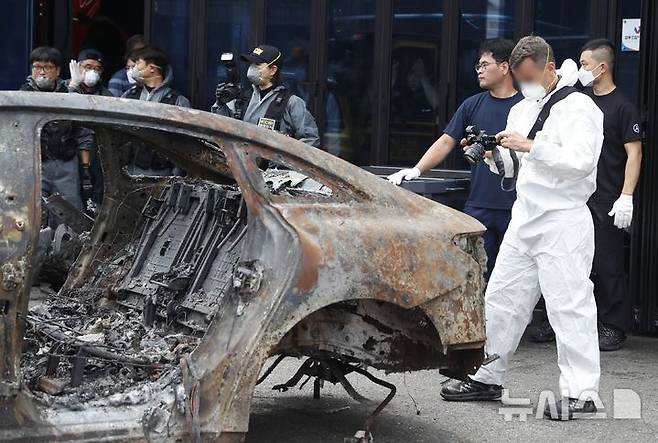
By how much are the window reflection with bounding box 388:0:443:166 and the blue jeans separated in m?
1.21

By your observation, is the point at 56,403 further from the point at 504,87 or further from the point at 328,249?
the point at 504,87

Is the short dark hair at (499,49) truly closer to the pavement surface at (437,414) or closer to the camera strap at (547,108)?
the camera strap at (547,108)

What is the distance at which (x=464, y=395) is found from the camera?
21.8 feet

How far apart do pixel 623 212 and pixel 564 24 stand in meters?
1.63

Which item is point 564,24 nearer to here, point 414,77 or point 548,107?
point 414,77

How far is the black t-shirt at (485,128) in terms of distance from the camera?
25.9 ft

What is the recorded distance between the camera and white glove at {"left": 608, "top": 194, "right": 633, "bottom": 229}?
767 cm

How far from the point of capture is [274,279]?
192 inches

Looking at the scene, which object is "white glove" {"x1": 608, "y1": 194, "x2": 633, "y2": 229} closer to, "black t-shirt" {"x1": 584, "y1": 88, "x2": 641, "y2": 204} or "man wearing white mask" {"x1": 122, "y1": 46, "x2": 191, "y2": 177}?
"black t-shirt" {"x1": 584, "y1": 88, "x2": 641, "y2": 204}

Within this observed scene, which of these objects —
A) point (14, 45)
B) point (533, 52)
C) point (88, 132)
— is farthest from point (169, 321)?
point (14, 45)

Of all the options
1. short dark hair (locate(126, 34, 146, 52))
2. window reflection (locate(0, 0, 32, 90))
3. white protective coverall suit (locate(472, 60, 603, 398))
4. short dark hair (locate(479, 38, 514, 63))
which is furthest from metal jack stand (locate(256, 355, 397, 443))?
window reflection (locate(0, 0, 32, 90))

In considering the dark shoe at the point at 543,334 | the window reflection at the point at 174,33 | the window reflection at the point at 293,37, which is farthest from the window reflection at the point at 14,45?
the dark shoe at the point at 543,334

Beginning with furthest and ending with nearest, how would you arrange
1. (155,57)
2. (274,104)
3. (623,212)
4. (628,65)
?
(155,57) → (628,65) → (274,104) → (623,212)

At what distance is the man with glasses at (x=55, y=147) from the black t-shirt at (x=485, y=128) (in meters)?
3.04
